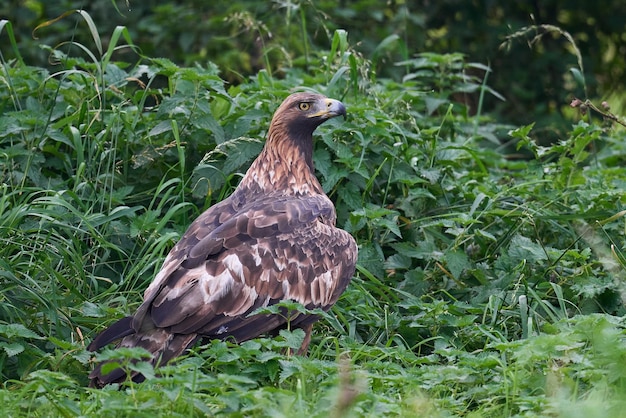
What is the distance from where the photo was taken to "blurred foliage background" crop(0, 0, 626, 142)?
900 cm

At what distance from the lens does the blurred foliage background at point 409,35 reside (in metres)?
9.00

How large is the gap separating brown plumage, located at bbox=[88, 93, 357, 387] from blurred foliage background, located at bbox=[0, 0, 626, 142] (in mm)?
2815

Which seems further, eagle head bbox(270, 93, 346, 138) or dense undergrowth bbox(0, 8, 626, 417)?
eagle head bbox(270, 93, 346, 138)

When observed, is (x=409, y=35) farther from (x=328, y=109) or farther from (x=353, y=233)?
(x=328, y=109)

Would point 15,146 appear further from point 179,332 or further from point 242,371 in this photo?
point 242,371

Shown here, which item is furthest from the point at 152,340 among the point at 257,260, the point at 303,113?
the point at 303,113

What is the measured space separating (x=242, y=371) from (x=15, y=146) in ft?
7.92

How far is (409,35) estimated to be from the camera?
9555 mm

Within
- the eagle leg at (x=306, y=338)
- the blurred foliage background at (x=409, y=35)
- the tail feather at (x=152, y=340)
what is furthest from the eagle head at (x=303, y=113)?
the blurred foliage background at (x=409, y=35)

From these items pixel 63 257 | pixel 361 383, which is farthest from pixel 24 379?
pixel 361 383

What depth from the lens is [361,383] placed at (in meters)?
4.00

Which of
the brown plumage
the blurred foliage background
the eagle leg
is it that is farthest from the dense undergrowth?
the blurred foliage background

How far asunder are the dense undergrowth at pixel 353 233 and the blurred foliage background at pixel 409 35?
2032 millimetres

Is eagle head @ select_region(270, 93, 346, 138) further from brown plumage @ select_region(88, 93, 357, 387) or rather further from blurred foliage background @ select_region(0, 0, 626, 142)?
blurred foliage background @ select_region(0, 0, 626, 142)
